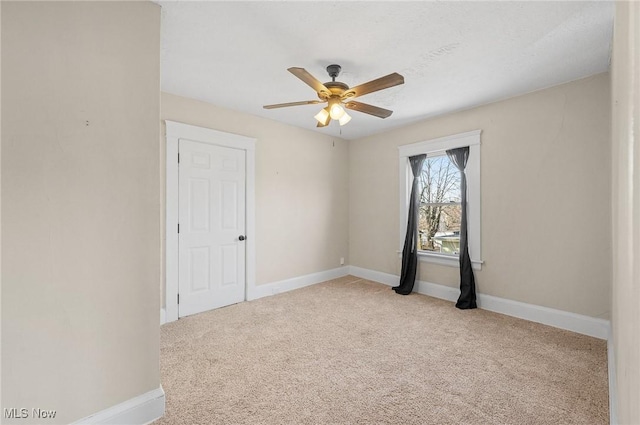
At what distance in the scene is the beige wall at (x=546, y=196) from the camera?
2.82 m

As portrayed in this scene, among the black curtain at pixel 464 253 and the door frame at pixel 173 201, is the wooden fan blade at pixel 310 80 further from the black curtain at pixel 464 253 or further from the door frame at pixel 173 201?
the black curtain at pixel 464 253

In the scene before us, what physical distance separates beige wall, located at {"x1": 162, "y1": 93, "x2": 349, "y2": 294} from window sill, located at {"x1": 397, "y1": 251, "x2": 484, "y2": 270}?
1.57 meters

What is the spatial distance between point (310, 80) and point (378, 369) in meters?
2.39

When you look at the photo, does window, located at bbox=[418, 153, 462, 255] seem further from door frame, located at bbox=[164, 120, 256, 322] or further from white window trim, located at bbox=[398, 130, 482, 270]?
door frame, located at bbox=[164, 120, 256, 322]

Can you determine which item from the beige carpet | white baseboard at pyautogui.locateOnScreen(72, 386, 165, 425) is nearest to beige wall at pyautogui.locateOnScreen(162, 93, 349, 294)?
the beige carpet

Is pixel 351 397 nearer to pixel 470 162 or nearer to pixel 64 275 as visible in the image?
pixel 64 275

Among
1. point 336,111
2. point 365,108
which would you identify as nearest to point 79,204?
point 336,111

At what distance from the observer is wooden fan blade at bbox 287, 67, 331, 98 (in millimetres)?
2020

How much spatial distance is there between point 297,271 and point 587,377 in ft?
11.5

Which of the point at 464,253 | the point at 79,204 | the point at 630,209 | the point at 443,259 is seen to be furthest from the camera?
the point at 443,259

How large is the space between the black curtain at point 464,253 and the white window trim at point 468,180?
5 cm

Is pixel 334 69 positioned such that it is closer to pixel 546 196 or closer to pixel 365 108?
pixel 365 108

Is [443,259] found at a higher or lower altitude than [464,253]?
lower

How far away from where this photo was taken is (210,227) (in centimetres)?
366
